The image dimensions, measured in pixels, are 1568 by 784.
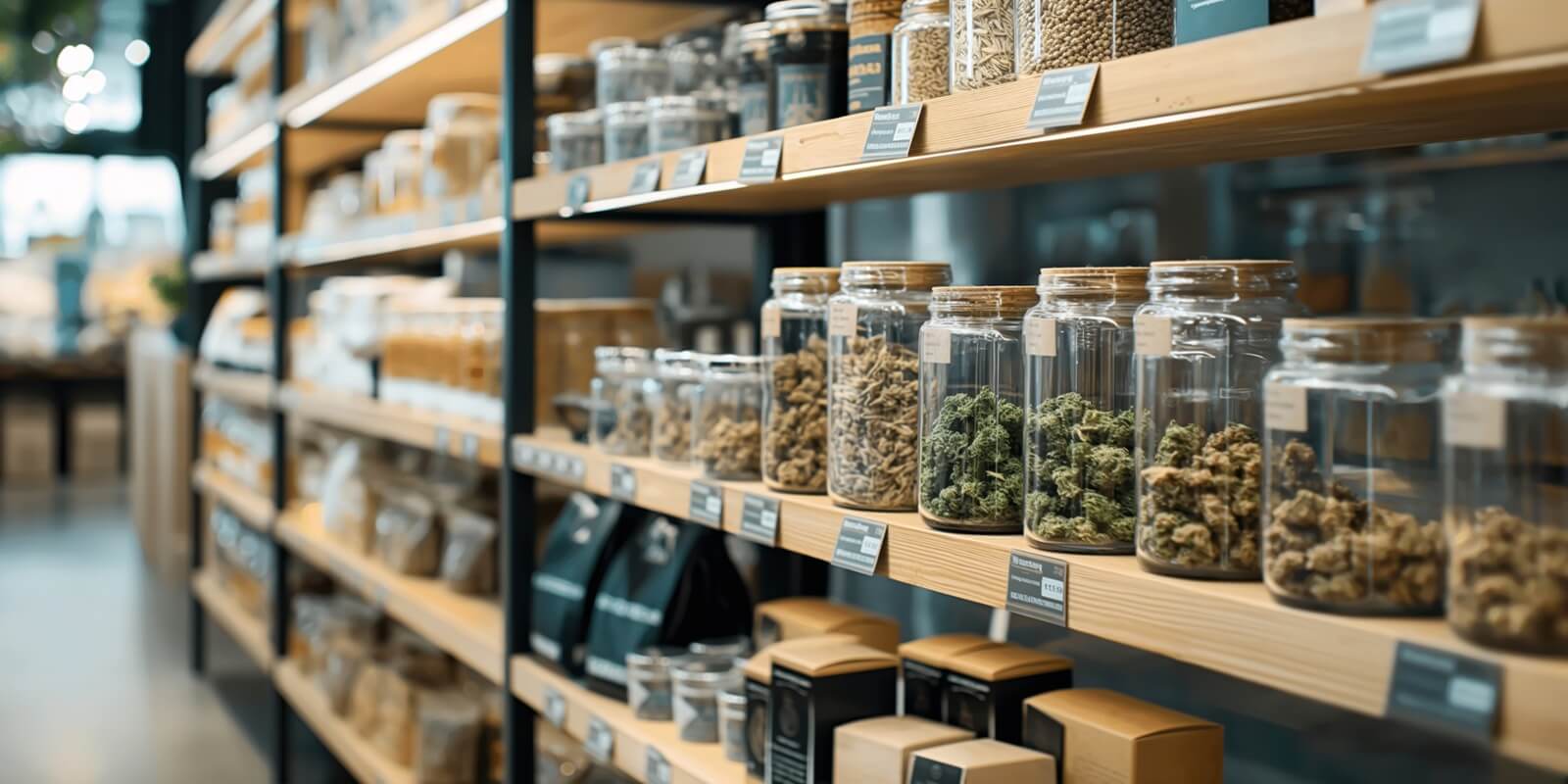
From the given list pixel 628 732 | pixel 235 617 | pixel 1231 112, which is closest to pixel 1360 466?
pixel 1231 112

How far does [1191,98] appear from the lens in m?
1.10

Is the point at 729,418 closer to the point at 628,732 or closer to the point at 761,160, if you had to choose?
the point at 761,160

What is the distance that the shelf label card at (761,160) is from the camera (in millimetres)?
1697

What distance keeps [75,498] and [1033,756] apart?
9717 millimetres

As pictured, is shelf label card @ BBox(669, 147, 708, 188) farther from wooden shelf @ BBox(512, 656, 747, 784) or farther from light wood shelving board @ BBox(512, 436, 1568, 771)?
wooden shelf @ BBox(512, 656, 747, 784)

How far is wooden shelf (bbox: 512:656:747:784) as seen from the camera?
75.5 inches

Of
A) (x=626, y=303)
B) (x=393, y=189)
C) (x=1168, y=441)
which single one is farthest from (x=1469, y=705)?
(x=393, y=189)

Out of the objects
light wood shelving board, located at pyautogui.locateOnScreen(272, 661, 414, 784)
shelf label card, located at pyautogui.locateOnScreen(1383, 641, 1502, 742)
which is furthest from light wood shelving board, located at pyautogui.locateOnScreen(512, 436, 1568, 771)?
light wood shelving board, located at pyautogui.locateOnScreen(272, 661, 414, 784)

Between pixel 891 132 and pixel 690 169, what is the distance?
0.50 metres

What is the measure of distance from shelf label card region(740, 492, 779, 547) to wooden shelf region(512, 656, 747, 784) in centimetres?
35

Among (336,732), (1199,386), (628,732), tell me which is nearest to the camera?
(1199,386)

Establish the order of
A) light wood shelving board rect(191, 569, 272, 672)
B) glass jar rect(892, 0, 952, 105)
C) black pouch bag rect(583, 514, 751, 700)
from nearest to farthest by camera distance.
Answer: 1. glass jar rect(892, 0, 952, 105)
2. black pouch bag rect(583, 514, 751, 700)
3. light wood shelving board rect(191, 569, 272, 672)

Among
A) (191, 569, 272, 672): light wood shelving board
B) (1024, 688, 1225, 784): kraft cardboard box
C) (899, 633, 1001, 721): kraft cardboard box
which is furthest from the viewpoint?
(191, 569, 272, 672): light wood shelving board

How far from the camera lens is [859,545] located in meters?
1.52
